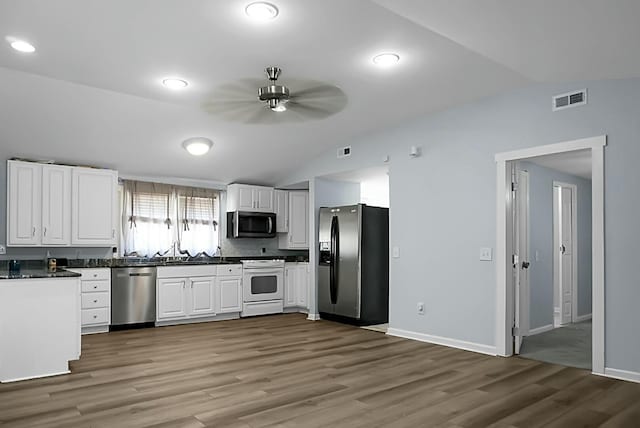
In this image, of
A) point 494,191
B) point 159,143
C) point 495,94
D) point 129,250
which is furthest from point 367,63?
point 129,250

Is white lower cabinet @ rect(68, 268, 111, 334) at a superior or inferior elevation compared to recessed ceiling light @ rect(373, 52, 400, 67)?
inferior

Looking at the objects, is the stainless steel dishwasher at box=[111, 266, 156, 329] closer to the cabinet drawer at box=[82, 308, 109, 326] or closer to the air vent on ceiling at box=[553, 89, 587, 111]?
the cabinet drawer at box=[82, 308, 109, 326]

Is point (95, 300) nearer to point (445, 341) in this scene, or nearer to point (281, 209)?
point (281, 209)

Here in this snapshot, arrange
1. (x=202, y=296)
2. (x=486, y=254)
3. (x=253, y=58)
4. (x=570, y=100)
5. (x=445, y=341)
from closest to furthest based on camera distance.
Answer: (x=253, y=58) → (x=570, y=100) → (x=486, y=254) → (x=445, y=341) → (x=202, y=296)

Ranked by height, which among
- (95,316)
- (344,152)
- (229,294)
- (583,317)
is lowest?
(583,317)

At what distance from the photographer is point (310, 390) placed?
3.61 metres

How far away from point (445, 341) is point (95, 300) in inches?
169

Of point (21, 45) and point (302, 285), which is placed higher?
point (21, 45)

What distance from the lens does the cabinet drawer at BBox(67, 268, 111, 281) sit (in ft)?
19.1

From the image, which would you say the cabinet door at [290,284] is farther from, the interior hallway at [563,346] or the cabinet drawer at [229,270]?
the interior hallway at [563,346]

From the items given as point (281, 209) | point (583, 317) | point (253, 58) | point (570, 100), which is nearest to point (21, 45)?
point (253, 58)

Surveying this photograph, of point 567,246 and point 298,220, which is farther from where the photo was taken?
point 298,220

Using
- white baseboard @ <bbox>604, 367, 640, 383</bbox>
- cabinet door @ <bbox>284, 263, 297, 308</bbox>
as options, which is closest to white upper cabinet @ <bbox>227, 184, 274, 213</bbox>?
cabinet door @ <bbox>284, 263, 297, 308</bbox>

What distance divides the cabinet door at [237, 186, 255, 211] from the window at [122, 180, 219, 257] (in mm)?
433
